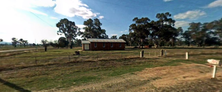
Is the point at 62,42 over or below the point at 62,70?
over

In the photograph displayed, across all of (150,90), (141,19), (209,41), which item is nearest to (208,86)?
(150,90)

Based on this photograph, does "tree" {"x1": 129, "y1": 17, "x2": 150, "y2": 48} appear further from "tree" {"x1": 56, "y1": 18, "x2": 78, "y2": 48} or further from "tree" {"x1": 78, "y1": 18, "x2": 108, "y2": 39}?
"tree" {"x1": 56, "y1": 18, "x2": 78, "y2": 48}

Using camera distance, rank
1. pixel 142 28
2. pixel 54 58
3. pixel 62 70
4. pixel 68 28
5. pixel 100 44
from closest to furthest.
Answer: pixel 62 70 < pixel 54 58 < pixel 100 44 < pixel 142 28 < pixel 68 28

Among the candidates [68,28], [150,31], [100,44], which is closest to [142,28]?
[150,31]

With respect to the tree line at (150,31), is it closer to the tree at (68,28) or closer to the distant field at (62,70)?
the tree at (68,28)

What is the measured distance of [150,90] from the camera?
3555 mm

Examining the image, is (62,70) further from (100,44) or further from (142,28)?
(142,28)

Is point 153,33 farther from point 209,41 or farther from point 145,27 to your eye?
point 209,41

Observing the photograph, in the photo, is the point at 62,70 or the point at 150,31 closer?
the point at 62,70

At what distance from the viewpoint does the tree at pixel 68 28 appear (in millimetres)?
45406

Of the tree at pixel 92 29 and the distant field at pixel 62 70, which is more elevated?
the tree at pixel 92 29

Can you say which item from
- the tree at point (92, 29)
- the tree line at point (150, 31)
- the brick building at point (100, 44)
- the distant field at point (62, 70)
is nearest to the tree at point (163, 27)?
the tree line at point (150, 31)

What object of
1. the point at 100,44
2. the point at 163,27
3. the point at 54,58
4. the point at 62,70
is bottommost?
the point at 62,70

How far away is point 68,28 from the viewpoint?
4681 centimetres
